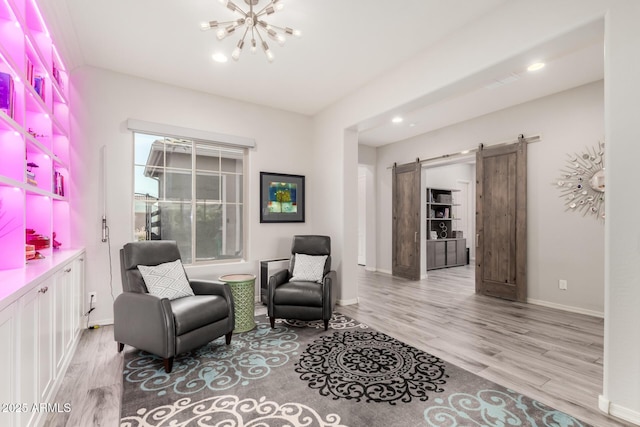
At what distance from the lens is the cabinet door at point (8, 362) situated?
4.17 feet

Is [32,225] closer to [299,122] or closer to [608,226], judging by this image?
[299,122]

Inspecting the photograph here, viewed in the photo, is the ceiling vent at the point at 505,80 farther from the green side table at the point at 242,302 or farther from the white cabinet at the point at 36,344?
the white cabinet at the point at 36,344

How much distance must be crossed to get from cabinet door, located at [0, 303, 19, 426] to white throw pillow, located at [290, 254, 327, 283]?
8.33ft

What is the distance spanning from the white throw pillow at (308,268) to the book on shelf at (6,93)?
278cm

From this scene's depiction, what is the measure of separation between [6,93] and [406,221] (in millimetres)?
5755

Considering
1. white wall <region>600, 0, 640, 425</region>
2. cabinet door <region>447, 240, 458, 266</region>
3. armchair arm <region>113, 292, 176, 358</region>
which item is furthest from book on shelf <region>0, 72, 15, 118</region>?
cabinet door <region>447, 240, 458, 266</region>

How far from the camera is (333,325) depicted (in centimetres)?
348

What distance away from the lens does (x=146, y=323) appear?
2.49m

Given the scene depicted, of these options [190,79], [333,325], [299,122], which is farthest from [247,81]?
[333,325]

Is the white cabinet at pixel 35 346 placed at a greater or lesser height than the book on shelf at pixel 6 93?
lesser

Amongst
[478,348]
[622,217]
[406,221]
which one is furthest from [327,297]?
[406,221]

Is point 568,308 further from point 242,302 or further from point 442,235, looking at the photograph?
point 242,302

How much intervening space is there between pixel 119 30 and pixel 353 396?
3627 millimetres

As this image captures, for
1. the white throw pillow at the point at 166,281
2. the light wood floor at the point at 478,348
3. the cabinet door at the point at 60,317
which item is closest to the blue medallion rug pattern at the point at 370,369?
the light wood floor at the point at 478,348
